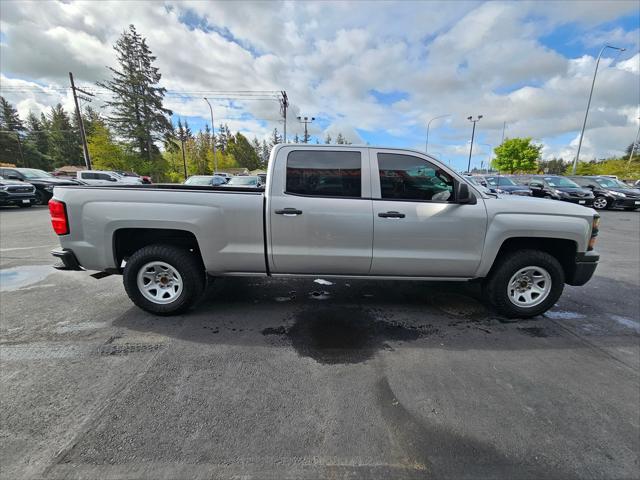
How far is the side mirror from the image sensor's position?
339 centimetres

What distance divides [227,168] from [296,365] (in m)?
74.9

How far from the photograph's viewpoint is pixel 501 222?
342cm

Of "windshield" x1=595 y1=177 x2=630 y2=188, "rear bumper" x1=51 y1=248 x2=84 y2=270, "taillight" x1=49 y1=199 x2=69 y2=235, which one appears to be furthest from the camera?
"windshield" x1=595 y1=177 x2=630 y2=188

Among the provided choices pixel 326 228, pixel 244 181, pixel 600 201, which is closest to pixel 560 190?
pixel 600 201

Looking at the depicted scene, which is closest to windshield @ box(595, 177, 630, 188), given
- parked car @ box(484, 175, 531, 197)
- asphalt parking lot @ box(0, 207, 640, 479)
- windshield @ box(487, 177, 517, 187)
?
parked car @ box(484, 175, 531, 197)

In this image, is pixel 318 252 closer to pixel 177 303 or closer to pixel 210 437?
pixel 177 303

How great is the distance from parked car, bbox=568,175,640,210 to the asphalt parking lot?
55.0 ft

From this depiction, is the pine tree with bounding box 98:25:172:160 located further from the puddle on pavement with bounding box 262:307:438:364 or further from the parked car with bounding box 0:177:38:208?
the puddle on pavement with bounding box 262:307:438:364

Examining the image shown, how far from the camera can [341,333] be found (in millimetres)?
3309

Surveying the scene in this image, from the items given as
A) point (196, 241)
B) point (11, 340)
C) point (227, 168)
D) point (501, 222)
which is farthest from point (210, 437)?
point (227, 168)

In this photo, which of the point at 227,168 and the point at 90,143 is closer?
the point at 90,143

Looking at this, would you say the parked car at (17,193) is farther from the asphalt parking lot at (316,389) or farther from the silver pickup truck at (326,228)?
the silver pickup truck at (326,228)

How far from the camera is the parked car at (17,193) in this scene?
1302 centimetres

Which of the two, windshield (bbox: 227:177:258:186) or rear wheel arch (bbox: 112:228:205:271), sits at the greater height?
windshield (bbox: 227:177:258:186)
